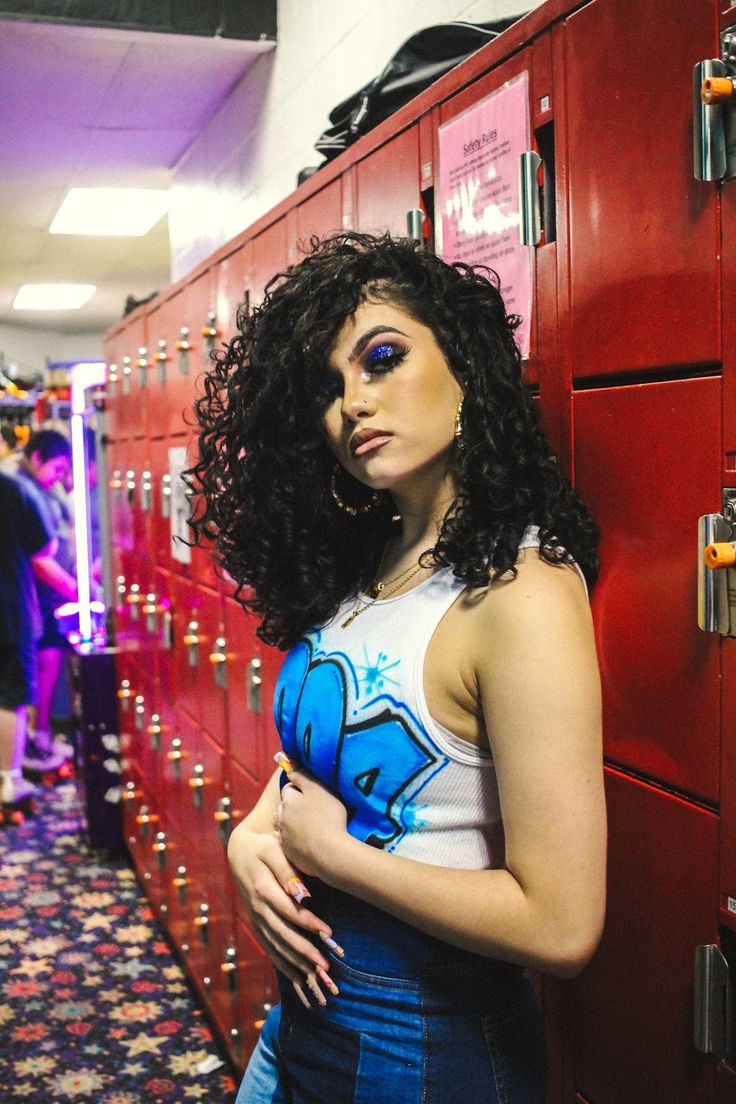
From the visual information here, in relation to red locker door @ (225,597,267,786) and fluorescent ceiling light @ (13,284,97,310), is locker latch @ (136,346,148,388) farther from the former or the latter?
fluorescent ceiling light @ (13,284,97,310)

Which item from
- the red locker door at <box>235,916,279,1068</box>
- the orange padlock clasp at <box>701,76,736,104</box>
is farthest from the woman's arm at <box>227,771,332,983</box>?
the red locker door at <box>235,916,279,1068</box>

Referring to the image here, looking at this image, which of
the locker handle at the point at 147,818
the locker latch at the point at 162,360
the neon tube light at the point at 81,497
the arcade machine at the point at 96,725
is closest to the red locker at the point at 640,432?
the locker latch at the point at 162,360

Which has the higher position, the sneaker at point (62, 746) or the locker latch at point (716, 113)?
the locker latch at point (716, 113)

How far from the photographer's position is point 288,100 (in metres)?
3.16

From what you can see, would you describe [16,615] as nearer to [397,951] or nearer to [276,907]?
[276,907]

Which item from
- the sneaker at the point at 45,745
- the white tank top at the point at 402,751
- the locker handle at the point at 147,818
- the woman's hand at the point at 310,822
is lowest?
the sneaker at the point at 45,745

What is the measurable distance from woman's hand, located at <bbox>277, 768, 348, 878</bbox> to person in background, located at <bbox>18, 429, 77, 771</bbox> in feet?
14.3

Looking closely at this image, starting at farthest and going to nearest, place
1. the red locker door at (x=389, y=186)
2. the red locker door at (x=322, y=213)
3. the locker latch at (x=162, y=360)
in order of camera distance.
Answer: the locker latch at (x=162, y=360) < the red locker door at (x=322, y=213) < the red locker door at (x=389, y=186)

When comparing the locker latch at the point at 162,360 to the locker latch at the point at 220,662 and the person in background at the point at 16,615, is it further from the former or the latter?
the person in background at the point at 16,615

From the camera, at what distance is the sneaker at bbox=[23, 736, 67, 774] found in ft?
18.4

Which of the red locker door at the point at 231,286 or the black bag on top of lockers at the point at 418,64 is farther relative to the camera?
the red locker door at the point at 231,286

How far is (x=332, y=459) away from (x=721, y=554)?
0.59 m

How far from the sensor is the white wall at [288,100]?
97.6 inches

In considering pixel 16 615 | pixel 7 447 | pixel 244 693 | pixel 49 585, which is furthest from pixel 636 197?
pixel 49 585
